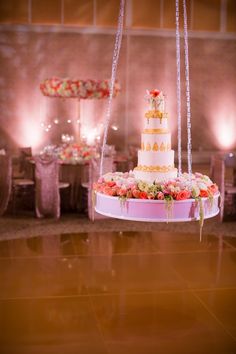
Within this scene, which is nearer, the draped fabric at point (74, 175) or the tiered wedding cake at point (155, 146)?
the tiered wedding cake at point (155, 146)

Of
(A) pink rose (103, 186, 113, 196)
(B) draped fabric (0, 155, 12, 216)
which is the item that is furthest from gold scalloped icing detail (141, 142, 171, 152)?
(B) draped fabric (0, 155, 12, 216)

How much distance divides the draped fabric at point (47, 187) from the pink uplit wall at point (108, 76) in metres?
5.53

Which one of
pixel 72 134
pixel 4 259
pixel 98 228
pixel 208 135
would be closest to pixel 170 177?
pixel 4 259

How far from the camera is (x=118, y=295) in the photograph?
4832 mm

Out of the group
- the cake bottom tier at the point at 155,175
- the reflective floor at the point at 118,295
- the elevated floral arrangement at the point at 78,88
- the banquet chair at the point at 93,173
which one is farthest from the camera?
the elevated floral arrangement at the point at 78,88

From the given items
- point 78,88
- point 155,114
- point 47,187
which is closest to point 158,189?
point 155,114

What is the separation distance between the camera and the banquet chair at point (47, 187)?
26.3 ft

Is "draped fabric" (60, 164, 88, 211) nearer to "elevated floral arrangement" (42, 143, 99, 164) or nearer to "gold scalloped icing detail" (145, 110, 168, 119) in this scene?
"elevated floral arrangement" (42, 143, 99, 164)

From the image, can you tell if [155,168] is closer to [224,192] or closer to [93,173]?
[93,173]

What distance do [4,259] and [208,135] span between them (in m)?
10.2

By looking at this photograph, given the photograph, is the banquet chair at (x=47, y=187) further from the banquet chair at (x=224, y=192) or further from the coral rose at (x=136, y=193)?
the coral rose at (x=136, y=193)

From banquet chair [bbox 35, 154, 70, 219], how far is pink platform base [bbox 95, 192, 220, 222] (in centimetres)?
472

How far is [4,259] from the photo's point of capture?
234 inches

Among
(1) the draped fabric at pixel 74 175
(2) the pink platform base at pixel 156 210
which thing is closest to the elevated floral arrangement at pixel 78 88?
(1) the draped fabric at pixel 74 175
